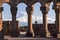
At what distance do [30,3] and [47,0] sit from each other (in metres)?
1.89

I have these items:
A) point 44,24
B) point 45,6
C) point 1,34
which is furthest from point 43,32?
point 1,34

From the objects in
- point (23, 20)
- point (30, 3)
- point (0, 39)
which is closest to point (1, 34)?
point (0, 39)

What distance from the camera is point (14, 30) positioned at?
26031mm

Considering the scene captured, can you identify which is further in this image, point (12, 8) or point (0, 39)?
point (12, 8)

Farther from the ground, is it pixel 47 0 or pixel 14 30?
pixel 47 0

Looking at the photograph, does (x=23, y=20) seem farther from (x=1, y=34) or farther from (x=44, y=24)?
(x=1, y=34)

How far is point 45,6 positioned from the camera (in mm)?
26328

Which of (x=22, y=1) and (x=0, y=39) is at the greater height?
(x=22, y=1)

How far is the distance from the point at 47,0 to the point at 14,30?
4.64 meters

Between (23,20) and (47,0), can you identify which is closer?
(47,0)

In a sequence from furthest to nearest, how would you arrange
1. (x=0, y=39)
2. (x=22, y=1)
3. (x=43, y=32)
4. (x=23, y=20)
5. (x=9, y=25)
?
(x=23, y=20) → (x=9, y=25) → (x=22, y=1) → (x=43, y=32) → (x=0, y=39)

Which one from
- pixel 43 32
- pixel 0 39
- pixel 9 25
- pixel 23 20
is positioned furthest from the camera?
pixel 23 20

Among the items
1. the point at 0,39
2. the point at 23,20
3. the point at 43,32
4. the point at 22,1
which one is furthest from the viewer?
the point at 23,20

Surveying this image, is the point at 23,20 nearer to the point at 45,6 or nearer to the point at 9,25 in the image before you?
the point at 9,25
